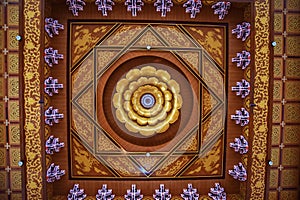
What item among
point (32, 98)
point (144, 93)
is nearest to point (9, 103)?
point (32, 98)

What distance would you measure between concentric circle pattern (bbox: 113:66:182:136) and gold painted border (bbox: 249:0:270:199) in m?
1.19

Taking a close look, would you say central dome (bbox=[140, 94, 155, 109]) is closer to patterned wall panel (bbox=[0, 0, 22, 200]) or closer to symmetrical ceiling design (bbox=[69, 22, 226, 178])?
symmetrical ceiling design (bbox=[69, 22, 226, 178])

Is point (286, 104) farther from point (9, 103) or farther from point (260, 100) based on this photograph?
point (9, 103)

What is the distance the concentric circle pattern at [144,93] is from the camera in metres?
4.53

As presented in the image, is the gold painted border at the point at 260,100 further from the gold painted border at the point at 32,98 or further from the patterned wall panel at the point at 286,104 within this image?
the gold painted border at the point at 32,98

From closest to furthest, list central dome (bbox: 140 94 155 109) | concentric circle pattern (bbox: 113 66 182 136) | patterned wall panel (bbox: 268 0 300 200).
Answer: patterned wall panel (bbox: 268 0 300 200)
concentric circle pattern (bbox: 113 66 182 136)
central dome (bbox: 140 94 155 109)

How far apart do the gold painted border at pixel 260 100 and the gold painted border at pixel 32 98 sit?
3.08 meters

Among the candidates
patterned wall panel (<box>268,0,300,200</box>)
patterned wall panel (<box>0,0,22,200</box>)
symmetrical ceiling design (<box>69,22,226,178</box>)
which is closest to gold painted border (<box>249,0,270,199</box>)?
patterned wall panel (<box>268,0,300,200</box>)

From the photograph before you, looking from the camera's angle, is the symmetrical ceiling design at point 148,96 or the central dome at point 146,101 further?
the central dome at point 146,101

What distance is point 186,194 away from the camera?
4441mm

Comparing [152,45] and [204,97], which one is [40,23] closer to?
[152,45]

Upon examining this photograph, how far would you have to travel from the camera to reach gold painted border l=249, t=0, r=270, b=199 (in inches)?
160

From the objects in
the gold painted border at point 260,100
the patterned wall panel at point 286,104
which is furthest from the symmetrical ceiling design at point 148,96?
the patterned wall panel at point 286,104

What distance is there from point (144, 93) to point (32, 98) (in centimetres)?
168
